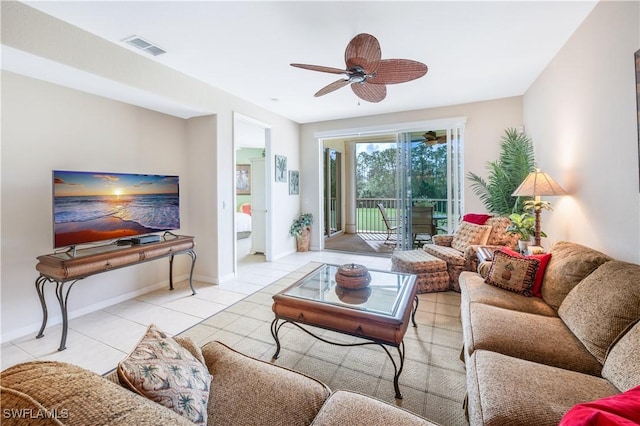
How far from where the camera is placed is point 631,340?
1190 millimetres

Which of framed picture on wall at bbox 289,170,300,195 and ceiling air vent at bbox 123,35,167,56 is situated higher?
ceiling air vent at bbox 123,35,167,56

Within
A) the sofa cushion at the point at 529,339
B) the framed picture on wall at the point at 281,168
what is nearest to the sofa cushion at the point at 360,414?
the sofa cushion at the point at 529,339

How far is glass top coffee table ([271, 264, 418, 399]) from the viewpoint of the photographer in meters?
1.74

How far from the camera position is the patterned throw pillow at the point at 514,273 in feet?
7.16

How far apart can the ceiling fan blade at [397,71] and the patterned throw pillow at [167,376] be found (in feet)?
7.61

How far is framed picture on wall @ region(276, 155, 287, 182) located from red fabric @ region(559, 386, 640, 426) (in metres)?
4.89

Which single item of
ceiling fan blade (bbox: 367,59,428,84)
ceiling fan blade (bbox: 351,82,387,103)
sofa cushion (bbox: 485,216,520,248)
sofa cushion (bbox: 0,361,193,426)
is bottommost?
sofa cushion (bbox: 0,361,193,426)

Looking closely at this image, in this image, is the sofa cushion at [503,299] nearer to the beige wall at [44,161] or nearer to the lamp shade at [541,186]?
the lamp shade at [541,186]

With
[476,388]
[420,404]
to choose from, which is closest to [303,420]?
[476,388]

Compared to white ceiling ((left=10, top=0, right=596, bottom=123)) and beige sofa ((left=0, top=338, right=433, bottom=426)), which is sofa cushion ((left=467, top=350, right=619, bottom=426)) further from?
white ceiling ((left=10, top=0, right=596, bottom=123))

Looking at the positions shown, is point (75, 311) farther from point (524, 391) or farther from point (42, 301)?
point (524, 391)

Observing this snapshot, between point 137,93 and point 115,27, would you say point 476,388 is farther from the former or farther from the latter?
point 137,93

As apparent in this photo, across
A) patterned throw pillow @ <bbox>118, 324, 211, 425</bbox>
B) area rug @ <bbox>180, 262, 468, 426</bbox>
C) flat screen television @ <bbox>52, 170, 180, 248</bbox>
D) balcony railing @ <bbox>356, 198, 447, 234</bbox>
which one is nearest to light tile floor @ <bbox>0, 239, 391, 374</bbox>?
area rug @ <bbox>180, 262, 468, 426</bbox>

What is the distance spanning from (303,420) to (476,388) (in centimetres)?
78
